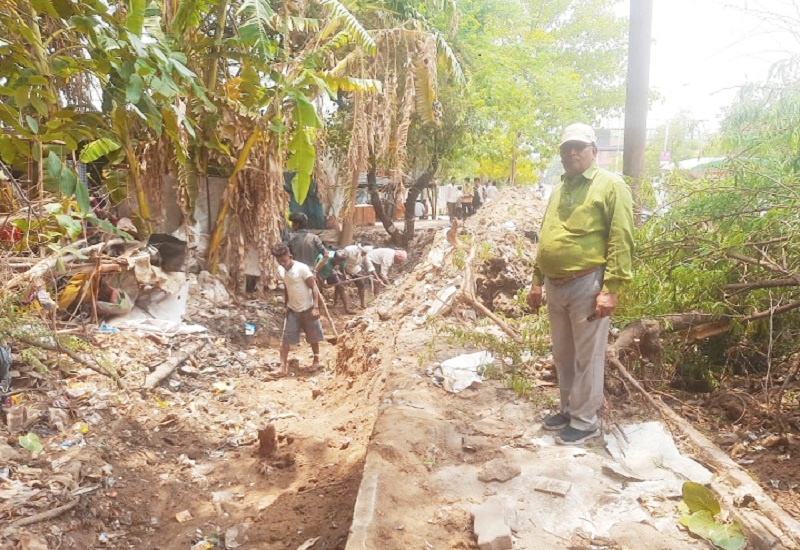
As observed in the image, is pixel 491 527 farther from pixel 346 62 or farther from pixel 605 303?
pixel 346 62

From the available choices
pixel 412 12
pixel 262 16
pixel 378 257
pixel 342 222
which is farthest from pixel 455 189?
pixel 262 16

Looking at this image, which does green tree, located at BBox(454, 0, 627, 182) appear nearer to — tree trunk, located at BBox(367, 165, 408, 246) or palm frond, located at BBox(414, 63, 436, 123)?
tree trunk, located at BBox(367, 165, 408, 246)

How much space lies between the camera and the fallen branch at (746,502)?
2439 millimetres

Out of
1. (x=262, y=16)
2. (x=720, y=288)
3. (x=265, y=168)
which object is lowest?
(x=720, y=288)

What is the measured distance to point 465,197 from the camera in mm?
20938

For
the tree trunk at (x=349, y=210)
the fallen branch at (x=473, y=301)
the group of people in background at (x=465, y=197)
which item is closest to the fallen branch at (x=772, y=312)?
the fallen branch at (x=473, y=301)

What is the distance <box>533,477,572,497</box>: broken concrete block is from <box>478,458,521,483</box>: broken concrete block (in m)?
0.14

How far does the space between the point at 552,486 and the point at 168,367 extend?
16.2 feet

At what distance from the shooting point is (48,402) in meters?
4.92

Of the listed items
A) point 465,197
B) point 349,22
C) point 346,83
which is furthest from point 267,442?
point 465,197

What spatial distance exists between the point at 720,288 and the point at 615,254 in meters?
1.18

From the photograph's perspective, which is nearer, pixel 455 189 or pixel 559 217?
A: pixel 559 217

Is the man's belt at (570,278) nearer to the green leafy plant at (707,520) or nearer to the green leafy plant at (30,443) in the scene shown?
the green leafy plant at (707,520)

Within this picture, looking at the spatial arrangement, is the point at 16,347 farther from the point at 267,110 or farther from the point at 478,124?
the point at 478,124
